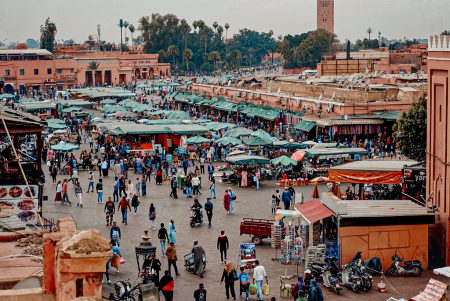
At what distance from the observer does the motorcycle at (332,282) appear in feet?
52.7

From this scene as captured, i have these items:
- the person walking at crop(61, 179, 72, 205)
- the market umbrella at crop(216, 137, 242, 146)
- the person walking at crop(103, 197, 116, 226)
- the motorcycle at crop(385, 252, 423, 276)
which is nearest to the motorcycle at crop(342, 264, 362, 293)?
the motorcycle at crop(385, 252, 423, 276)

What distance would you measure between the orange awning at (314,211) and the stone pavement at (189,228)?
3.71 feet

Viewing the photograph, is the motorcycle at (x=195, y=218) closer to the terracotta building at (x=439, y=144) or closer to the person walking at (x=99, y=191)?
the person walking at (x=99, y=191)

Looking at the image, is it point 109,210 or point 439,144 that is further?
point 109,210

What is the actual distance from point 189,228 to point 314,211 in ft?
15.8

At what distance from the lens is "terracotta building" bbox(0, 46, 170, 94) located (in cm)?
9231

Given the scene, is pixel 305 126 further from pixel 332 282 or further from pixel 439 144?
pixel 332 282

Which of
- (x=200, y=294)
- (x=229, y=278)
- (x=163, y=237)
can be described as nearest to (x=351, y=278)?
(x=229, y=278)

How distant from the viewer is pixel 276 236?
773 inches

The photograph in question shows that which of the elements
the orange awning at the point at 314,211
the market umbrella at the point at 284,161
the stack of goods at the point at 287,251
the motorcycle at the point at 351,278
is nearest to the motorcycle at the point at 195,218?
the orange awning at the point at 314,211

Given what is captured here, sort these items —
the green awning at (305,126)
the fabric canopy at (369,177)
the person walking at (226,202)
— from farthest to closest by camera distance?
the green awning at (305,126)
the person walking at (226,202)
the fabric canopy at (369,177)

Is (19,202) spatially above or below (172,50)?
below

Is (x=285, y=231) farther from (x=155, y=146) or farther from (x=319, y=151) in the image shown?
(x=155, y=146)

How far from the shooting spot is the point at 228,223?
75.9 ft
